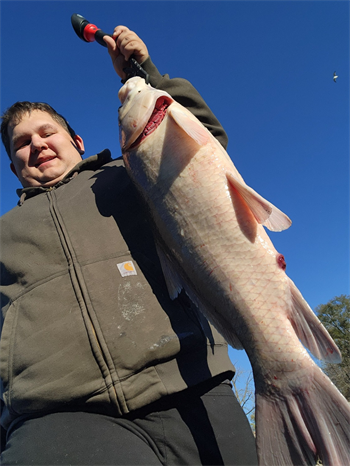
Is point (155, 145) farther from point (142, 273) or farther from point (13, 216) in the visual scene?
point (13, 216)

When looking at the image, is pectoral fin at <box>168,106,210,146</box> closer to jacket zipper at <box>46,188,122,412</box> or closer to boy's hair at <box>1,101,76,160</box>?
jacket zipper at <box>46,188,122,412</box>

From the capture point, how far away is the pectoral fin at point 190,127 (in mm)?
2525

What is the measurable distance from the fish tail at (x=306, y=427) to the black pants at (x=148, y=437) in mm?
404

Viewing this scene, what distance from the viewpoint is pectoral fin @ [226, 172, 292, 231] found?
2.35 meters

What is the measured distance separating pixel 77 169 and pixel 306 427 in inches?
119

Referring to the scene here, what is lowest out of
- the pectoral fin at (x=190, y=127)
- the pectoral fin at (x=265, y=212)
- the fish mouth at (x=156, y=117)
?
the pectoral fin at (x=265, y=212)

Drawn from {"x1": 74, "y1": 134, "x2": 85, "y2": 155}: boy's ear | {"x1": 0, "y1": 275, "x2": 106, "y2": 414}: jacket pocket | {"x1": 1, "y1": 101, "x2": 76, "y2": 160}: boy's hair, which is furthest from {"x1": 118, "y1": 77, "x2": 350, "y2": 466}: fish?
{"x1": 1, "y1": 101, "x2": 76, "y2": 160}: boy's hair

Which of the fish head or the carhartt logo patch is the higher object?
the fish head

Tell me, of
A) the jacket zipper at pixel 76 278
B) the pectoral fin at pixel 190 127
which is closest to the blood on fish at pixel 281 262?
the pectoral fin at pixel 190 127

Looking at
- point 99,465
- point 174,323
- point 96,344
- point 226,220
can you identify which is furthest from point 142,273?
point 99,465

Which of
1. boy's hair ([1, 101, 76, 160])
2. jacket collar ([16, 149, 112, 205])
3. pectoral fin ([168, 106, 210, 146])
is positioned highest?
boy's hair ([1, 101, 76, 160])

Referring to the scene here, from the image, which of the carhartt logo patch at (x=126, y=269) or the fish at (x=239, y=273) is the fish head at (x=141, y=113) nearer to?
the fish at (x=239, y=273)

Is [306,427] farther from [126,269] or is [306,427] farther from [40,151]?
[40,151]

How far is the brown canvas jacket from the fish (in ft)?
0.73
